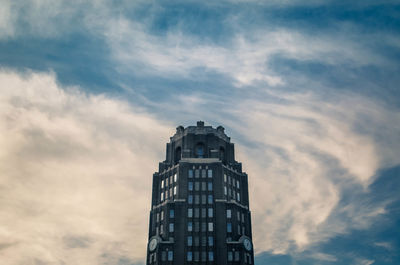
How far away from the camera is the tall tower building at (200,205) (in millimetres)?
121000

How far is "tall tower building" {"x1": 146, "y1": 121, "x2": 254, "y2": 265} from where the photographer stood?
12100 centimetres

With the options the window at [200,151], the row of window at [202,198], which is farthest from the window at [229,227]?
the window at [200,151]

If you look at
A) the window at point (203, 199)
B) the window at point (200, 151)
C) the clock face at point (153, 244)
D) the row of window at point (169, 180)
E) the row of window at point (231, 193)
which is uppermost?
the window at point (200, 151)

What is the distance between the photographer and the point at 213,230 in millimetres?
124438

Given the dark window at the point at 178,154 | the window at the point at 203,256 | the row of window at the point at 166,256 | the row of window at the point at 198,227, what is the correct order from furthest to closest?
the dark window at the point at 178,154, the row of window at the point at 198,227, the window at the point at 203,256, the row of window at the point at 166,256

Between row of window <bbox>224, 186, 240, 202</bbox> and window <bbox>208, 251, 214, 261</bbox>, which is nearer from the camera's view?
window <bbox>208, 251, 214, 261</bbox>

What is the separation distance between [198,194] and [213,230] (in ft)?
41.2

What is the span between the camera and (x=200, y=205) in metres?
128

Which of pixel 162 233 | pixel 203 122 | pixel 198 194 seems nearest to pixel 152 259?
pixel 162 233

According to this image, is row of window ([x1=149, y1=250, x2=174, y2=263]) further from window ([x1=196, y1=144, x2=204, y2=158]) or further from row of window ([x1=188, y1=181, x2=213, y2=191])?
window ([x1=196, y1=144, x2=204, y2=158])

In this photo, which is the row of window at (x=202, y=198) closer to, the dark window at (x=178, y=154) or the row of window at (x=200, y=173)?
the row of window at (x=200, y=173)

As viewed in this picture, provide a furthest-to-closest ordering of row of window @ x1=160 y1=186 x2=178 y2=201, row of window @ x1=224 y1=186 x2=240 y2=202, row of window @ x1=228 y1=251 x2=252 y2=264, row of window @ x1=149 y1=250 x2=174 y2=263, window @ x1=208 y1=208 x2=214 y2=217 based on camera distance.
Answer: row of window @ x1=224 y1=186 x2=240 y2=202, row of window @ x1=160 y1=186 x2=178 y2=201, window @ x1=208 y1=208 x2=214 y2=217, row of window @ x1=228 y1=251 x2=252 y2=264, row of window @ x1=149 y1=250 x2=174 y2=263

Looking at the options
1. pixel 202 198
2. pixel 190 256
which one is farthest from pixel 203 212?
pixel 190 256

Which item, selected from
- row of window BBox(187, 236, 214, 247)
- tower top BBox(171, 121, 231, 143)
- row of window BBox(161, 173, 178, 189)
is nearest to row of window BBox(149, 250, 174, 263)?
row of window BBox(187, 236, 214, 247)
